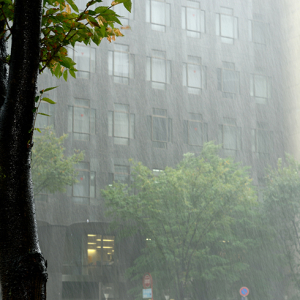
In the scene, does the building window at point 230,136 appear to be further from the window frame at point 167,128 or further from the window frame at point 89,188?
the window frame at point 89,188

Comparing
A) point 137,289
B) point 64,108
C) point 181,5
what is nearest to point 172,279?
point 137,289

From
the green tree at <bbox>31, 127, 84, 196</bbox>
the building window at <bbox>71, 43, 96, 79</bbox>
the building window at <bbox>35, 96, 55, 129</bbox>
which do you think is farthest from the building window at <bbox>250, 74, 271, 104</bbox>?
the green tree at <bbox>31, 127, 84, 196</bbox>

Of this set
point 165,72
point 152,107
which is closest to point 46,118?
point 152,107

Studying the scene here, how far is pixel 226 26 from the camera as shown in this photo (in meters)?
35.2

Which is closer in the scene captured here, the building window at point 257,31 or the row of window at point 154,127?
the row of window at point 154,127

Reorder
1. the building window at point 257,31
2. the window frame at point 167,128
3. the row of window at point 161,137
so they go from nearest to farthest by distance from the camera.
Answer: the row of window at point 161,137 → the window frame at point 167,128 → the building window at point 257,31

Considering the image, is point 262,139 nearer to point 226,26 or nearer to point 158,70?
point 226,26

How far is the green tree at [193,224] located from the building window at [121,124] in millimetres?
4392

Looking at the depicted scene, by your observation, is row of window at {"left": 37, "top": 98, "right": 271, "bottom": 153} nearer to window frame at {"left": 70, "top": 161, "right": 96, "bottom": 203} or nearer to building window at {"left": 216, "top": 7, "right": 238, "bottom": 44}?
window frame at {"left": 70, "top": 161, "right": 96, "bottom": 203}

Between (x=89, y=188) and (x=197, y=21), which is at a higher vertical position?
(x=197, y=21)

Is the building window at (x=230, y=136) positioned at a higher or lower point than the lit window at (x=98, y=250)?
higher

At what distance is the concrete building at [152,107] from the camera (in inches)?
1112

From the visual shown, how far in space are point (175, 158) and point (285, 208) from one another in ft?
25.0

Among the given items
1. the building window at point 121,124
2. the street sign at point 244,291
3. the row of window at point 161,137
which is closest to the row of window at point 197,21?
the building window at point 121,124
